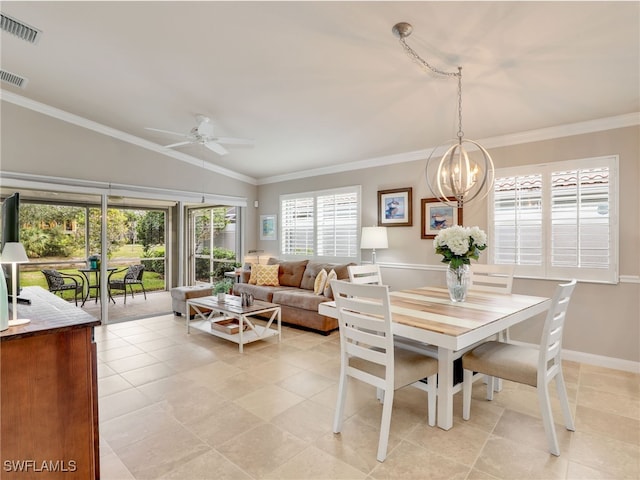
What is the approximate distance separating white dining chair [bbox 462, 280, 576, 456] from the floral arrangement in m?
0.64

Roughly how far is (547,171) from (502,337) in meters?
2.01

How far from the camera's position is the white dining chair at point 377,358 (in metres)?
2.08

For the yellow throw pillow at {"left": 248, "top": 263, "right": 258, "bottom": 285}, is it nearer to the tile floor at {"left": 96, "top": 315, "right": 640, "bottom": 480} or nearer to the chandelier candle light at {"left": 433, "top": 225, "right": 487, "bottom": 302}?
the tile floor at {"left": 96, "top": 315, "right": 640, "bottom": 480}

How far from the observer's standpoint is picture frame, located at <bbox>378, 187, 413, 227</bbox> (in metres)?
4.99

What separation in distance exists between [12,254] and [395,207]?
4400mm

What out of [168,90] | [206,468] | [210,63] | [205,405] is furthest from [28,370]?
[168,90]

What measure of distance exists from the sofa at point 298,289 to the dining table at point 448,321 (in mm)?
1883

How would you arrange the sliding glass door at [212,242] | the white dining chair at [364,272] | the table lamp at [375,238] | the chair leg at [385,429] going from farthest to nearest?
the sliding glass door at [212,242]
the table lamp at [375,238]
the white dining chair at [364,272]
the chair leg at [385,429]

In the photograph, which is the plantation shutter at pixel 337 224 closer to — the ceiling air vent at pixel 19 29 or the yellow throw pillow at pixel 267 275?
the yellow throw pillow at pixel 267 275

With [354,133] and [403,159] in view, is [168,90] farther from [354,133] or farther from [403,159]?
[403,159]

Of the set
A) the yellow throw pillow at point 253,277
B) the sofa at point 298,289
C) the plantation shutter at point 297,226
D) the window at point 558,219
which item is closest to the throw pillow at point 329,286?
the sofa at point 298,289

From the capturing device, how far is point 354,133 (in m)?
4.55

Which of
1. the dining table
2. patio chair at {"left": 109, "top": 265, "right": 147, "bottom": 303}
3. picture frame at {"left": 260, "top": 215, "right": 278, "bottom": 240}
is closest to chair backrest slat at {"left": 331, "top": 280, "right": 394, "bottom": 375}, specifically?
the dining table

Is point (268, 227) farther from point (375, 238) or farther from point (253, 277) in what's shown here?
point (375, 238)
